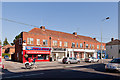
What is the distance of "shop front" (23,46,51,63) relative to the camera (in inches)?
1119

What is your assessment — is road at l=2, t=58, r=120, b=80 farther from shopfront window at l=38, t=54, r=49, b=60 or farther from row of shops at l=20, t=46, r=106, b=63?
shopfront window at l=38, t=54, r=49, b=60

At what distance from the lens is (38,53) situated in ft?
99.7

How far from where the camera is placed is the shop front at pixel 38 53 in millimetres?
28422

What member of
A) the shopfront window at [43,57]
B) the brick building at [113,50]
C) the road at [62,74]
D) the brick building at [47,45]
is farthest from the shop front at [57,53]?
the brick building at [113,50]

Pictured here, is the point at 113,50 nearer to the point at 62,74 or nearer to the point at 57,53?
the point at 57,53

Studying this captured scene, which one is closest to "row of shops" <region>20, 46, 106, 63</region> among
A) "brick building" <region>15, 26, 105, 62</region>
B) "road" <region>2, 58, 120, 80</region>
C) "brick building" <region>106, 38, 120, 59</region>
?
"brick building" <region>15, 26, 105, 62</region>

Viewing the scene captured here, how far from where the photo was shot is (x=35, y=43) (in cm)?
3030

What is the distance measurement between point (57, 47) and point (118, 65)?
22.9 meters

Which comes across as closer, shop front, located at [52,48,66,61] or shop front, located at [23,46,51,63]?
shop front, located at [23,46,51,63]

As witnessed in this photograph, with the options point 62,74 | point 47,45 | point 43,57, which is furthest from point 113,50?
point 62,74

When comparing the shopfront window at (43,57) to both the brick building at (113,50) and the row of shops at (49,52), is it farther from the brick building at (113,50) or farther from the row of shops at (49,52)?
the brick building at (113,50)

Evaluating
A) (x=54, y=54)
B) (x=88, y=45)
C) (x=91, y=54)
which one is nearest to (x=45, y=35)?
(x=54, y=54)

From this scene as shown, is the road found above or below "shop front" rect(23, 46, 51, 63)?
below

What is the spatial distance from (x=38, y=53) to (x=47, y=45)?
11.2 feet
